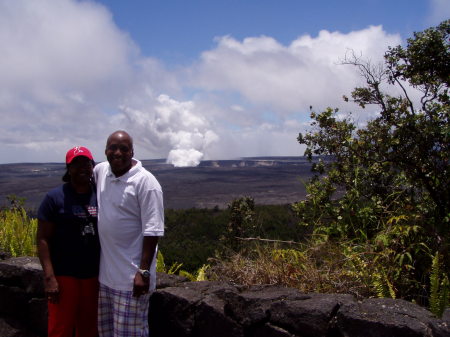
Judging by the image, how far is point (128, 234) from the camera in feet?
9.45

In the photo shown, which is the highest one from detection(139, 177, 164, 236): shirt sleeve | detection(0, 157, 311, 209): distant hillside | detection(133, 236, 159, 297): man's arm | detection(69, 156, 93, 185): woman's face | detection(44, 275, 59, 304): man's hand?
detection(69, 156, 93, 185): woman's face

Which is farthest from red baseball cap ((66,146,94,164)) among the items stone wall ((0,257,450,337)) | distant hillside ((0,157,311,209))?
distant hillside ((0,157,311,209))

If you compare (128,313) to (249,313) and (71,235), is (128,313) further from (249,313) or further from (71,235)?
(249,313)

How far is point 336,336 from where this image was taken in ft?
8.66

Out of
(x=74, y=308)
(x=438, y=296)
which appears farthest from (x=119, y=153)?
(x=438, y=296)

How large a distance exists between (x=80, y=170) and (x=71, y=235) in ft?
1.39

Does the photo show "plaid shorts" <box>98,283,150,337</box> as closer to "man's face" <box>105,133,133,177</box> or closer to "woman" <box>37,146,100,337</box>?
"woman" <box>37,146,100,337</box>

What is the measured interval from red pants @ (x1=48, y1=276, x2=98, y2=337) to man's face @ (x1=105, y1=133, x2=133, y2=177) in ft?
2.48

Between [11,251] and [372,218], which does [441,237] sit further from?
[11,251]

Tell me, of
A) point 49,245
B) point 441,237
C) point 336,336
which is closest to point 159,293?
point 49,245

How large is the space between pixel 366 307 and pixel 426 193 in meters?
2.32

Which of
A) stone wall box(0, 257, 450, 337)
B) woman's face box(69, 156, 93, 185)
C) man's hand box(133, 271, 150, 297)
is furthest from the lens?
woman's face box(69, 156, 93, 185)

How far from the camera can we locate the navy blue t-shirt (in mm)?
3008

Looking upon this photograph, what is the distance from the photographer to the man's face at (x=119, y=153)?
9.64 feet
